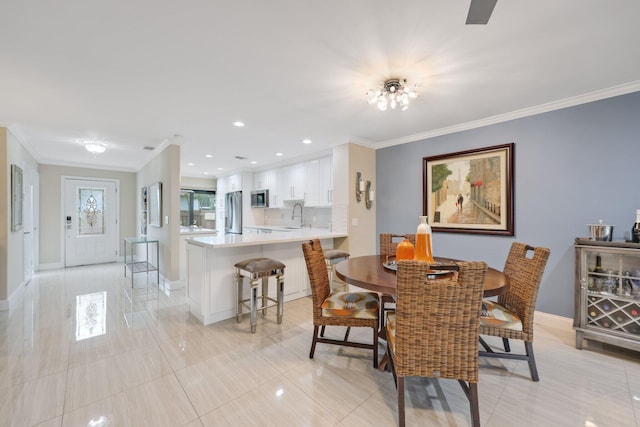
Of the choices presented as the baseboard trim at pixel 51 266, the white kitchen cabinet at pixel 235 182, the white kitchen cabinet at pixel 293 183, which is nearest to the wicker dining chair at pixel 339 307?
the white kitchen cabinet at pixel 293 183

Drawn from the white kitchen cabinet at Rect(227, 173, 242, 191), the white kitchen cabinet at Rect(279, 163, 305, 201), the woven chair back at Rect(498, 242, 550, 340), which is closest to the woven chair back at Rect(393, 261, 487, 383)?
the woven chair back at Rect(498, 242, 550, 340)

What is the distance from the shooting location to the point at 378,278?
6.00 ft

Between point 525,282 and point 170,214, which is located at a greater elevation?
point 170,214

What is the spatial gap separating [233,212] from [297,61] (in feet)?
18.6

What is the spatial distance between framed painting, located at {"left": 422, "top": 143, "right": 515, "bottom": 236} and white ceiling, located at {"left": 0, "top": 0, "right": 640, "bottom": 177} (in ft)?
1.46

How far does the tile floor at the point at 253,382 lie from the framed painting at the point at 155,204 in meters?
2.10

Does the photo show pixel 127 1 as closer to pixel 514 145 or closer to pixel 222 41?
pixel 222 41

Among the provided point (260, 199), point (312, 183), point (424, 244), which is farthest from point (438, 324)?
point (260, 199)

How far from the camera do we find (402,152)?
4188 millimetres

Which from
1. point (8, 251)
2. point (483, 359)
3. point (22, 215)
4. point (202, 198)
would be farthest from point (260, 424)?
point (202, 198)

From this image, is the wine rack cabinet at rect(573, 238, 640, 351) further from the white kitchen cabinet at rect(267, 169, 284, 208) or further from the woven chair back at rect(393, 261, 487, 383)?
the white kitchen cabinet at rect(267, 169, 284, 208)

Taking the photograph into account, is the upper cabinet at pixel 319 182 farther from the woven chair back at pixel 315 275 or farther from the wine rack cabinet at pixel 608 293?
the wine rack cabinet at pixel 608 293

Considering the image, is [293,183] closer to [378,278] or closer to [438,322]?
[378,278]

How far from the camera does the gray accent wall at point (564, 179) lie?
249cm
